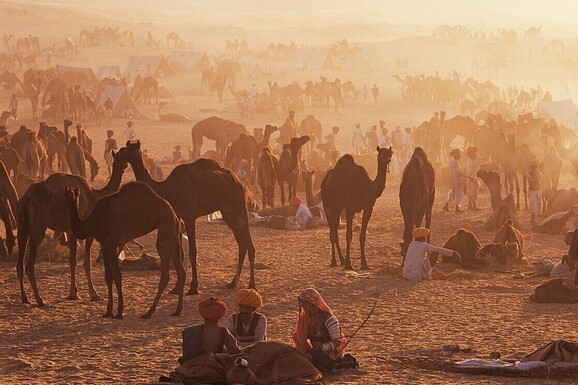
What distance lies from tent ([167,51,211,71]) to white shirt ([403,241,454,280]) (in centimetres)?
5687

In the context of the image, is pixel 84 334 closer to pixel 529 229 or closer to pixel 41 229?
pixel 41 229

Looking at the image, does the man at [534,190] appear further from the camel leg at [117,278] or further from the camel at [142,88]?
the camel at [142,88]

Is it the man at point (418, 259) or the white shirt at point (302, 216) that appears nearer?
the man at point (418, 259)

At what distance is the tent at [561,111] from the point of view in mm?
45891

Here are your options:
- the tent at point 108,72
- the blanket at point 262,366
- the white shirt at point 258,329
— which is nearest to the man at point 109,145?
the white shirt at point 258,329

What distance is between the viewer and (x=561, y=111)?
46.5 metres

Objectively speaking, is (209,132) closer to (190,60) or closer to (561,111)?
(561,111)

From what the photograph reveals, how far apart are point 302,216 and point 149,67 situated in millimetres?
48975

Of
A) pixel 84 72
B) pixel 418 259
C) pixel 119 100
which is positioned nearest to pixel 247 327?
pixel 418 259

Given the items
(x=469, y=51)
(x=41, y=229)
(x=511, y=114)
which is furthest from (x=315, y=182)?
(x=469, y=51)

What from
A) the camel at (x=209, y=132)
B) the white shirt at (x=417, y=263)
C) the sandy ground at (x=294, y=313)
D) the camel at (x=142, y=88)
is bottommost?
the sandy ground at (x=294, y=313)

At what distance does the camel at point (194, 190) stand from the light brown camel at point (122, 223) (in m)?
1.52

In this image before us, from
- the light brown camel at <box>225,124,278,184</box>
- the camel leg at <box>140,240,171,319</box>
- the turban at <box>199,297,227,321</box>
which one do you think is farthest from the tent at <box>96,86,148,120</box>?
the turban at <box>199,297,227,321</box>

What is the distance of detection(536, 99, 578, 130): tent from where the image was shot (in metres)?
45.9
